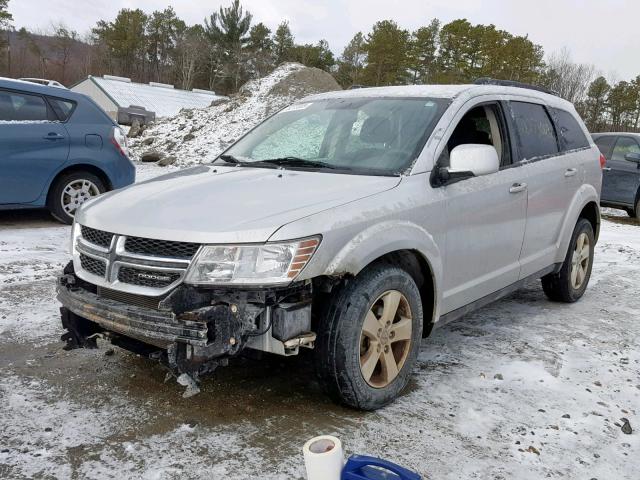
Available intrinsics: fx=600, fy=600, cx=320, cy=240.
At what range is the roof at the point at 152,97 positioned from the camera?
139ft

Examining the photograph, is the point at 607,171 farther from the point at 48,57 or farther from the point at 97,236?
the point at 48,57

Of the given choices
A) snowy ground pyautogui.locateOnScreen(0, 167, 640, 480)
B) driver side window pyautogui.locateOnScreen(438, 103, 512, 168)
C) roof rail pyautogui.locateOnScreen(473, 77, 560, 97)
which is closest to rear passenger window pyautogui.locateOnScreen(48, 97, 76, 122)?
snowy ground pyautogui.locateOnScreen(0, 167, 640, 480)

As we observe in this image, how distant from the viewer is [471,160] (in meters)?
3.39

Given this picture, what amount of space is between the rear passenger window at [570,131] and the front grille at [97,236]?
3731 millimetres

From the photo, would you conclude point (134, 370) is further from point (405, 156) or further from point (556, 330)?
point (556, 330)

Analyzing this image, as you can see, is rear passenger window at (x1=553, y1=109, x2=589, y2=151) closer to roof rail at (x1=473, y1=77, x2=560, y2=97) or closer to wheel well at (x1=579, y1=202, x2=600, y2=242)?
roof rail at (x1=473, y1=77, x2=560, y2=97)

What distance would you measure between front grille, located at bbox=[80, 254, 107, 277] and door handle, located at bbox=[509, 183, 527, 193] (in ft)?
8.68

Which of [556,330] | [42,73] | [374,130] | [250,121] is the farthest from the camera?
[42,73]

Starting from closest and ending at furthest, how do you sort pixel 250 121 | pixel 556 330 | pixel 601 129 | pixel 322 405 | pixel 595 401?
pixel 322 405 < pixel 595 401 < pixel 556 330 < pixel 250 121 < pixel 601 129

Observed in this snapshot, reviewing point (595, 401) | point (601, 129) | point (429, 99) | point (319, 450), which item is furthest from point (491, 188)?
point (601, 129)

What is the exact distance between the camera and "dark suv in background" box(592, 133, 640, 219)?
11.7 m

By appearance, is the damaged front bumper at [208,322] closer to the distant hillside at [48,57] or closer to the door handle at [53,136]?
the door handle at [53,136]

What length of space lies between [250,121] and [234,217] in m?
18.3

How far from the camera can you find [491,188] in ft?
12.7
